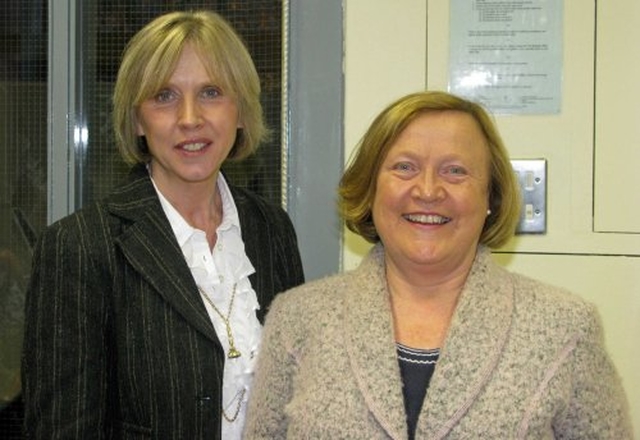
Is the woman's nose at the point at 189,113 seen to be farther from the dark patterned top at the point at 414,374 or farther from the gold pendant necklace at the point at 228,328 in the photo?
the dark patterned top at the point at 414,374

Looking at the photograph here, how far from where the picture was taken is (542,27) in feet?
5.97

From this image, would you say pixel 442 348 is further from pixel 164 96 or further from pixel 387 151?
pixel 164 96

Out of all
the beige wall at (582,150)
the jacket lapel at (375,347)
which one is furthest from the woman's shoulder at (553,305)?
the beige wall at (582,150)

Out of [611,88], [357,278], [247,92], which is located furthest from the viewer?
[611,88]

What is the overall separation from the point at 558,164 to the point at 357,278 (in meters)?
0.66

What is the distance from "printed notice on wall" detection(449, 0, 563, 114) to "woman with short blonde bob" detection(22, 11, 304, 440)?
55 cm

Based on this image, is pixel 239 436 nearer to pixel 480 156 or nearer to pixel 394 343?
pixel 394 343

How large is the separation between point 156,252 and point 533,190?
885 millimetres

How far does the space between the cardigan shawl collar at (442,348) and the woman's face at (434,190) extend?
75 millimetres

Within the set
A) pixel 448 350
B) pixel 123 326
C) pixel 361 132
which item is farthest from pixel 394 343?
pixel 361 132

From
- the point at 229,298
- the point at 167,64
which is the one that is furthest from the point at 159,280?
the point at 167,64

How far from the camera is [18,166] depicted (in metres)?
2.08

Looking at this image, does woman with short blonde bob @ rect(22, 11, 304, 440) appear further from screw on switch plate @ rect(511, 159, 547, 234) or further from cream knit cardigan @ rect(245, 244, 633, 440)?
screw on switch plate @ rect(511, 159, 547, 234)

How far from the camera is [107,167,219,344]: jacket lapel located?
1.40 metres
